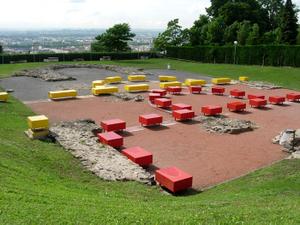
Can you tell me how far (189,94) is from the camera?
32625 millimetres

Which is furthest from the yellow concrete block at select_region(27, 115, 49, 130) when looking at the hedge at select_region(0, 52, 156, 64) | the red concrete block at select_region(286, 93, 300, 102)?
the hedge at select_region(0, 52, 156, 64)

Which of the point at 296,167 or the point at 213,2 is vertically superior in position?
the point at 213,2

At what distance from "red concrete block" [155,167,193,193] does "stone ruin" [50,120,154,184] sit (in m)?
0.48

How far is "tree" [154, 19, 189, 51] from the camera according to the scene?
7288cm

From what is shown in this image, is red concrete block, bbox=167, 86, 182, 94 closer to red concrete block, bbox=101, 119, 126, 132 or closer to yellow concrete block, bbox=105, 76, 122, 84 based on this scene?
yellow concrete block, bbox=105, 76, 122, 84

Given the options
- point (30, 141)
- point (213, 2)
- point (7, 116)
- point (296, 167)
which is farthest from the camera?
point (213, 2)

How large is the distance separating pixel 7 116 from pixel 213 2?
70.0 m

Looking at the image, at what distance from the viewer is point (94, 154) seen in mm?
15391

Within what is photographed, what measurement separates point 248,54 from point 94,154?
136ft

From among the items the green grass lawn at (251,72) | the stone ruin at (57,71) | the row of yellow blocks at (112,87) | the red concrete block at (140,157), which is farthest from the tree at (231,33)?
the red concrete block at (140,157)

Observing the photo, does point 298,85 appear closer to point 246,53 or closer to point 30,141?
point 246,53

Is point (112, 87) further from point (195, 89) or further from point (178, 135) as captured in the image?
point (178, 135)

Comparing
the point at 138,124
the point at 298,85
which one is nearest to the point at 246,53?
the point at 298,85

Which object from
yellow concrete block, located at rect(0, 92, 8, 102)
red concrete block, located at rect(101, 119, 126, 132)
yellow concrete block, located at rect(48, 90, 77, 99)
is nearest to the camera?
red concrete block, located at rect(101, 119, 126, 132)
